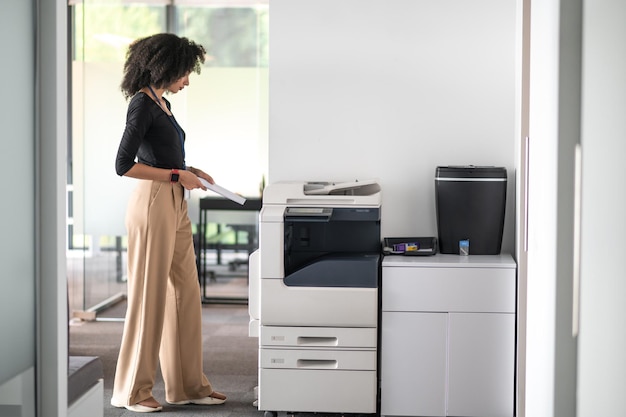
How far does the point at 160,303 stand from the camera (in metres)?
3.87

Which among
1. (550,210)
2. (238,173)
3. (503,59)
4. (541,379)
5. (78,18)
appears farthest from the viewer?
(238,173)

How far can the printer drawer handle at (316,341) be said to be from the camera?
378cm

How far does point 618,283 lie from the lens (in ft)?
6.56

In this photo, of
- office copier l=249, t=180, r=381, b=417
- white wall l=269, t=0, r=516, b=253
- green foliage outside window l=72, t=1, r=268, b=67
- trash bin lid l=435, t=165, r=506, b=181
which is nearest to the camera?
office copier l=249, t=180, r=381, b=417

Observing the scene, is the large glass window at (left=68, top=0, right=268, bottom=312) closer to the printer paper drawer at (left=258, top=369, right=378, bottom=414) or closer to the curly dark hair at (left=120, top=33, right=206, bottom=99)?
the curly dark hair at (left=120, top=33, right=206, bottom=99)

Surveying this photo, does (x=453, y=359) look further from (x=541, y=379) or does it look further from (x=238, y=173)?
(x=238, y=173)

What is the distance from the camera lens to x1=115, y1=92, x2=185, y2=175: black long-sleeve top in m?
3.77

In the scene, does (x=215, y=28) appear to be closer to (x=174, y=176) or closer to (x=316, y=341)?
(x=174, y=176)

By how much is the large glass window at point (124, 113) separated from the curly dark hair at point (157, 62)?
2253 mm

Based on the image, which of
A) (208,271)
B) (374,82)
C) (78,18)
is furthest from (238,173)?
(374,82)

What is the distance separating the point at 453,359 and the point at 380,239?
0.63 metres

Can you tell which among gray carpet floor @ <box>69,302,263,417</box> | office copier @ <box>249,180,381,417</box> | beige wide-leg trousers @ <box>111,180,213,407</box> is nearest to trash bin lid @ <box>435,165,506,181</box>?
office copier @ <box>249,180,381,417</box>

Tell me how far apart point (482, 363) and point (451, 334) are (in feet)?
0.60

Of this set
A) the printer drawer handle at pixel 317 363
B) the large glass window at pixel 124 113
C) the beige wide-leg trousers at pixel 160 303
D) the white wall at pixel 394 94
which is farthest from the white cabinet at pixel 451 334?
the large glass window at pixel 124 113
